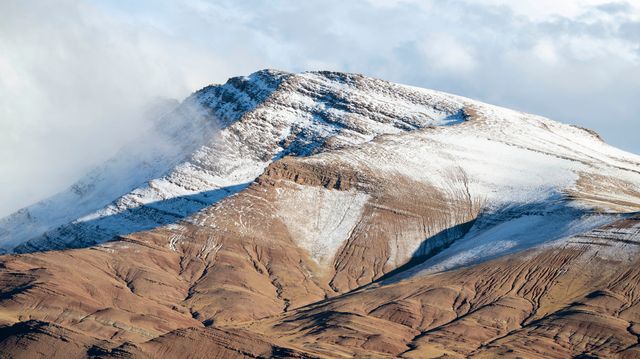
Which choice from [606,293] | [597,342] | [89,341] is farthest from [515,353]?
[89,341]

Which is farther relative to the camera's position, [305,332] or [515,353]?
[305,332]

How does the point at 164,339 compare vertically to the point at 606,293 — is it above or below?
below

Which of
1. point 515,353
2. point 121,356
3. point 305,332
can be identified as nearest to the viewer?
point 121,356

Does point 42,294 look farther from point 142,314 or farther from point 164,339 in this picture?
point 164,339

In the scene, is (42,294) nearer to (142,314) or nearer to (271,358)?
(142,314)

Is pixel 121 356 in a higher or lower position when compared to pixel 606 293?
lower

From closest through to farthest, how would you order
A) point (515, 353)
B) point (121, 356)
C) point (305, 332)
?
point (121, 356), point (515, 353), point (305, 332)

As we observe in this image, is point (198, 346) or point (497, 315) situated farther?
point (497, 315)

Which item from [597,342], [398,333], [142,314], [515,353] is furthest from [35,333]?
[597,342]
